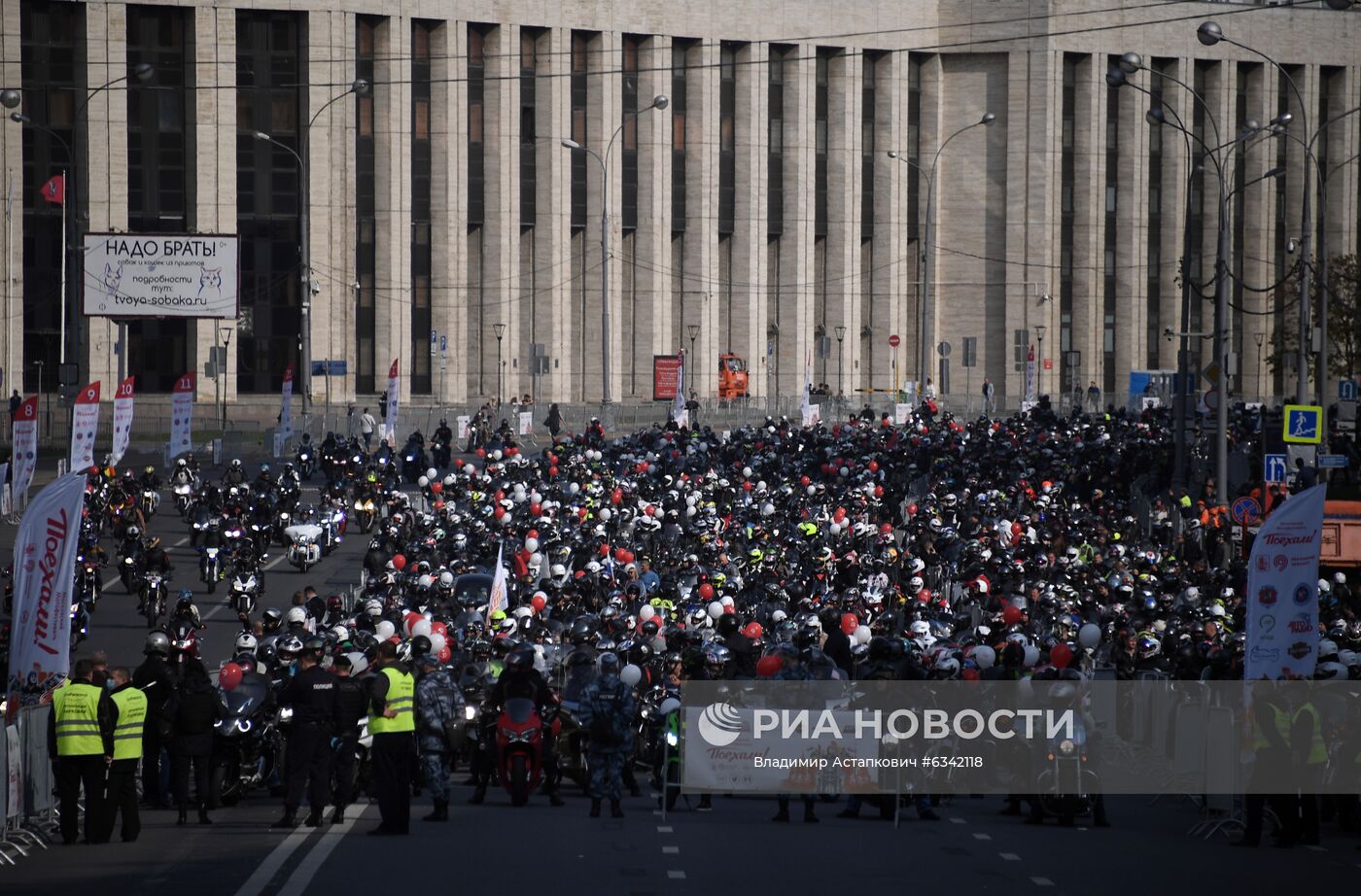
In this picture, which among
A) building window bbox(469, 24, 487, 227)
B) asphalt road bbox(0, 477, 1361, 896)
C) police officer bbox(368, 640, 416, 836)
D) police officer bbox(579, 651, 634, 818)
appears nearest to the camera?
asphalt road bbox(0, 477, 1361, 896)

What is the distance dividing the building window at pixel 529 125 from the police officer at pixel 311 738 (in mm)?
63294

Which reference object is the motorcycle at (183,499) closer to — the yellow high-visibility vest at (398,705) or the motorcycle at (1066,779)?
the yellow high-visibility vest at (398,705)

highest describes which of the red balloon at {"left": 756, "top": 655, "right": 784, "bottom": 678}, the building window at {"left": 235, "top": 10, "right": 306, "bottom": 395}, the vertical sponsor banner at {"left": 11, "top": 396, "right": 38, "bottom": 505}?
the building window at {"left": 235, "top": 10, "right": 306, "bottom": 395}

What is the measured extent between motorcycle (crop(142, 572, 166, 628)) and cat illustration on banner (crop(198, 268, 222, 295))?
23.6m

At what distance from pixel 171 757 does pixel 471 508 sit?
19.7 metres

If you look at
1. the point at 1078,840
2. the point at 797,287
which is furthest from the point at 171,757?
the point at 797,287

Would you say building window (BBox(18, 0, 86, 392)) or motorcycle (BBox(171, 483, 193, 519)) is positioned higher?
building window (BBox(18, 0, 86, 392))

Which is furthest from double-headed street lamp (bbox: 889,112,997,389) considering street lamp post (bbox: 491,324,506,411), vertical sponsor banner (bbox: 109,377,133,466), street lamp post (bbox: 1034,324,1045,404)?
vertical sponsor banner (bbox: 109,377,133,466)

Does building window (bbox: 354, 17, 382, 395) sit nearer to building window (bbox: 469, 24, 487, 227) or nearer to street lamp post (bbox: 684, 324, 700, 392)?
building window (bbox: 469, 24, 487, 227)

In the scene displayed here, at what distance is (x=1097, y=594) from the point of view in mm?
25953

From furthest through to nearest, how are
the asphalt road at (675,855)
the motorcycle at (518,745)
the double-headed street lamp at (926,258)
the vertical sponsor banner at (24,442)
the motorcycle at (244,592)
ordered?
the double-headed street lamp at (926,258), the vertical sponsor banner at (24,442), the motorcycle at (244,592), the motorcycle at (518,745), the asphalt road at (675,855)

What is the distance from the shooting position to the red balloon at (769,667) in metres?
17.3

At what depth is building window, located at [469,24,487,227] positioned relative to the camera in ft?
256

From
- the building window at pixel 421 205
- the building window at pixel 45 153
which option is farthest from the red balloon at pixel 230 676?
the building window at pixel 421 205
